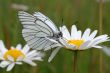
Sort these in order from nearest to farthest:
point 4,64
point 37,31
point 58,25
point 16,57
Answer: point 37,31 → point 4,64 → point 16,57 → point 58,25

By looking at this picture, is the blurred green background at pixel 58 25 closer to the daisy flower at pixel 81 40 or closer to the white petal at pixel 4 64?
the white petal at pixel 4 64

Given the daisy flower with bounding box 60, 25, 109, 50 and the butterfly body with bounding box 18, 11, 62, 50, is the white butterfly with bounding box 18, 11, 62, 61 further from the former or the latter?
the daisy flower with bounding box 60, 25, 109, 50

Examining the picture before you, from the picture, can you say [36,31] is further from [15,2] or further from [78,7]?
[78,7]

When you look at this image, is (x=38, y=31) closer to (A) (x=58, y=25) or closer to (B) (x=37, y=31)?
(B) (x=37, y=31)

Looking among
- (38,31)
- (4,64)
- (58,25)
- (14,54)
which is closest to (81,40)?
(38,31)

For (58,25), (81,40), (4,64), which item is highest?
(58,25)

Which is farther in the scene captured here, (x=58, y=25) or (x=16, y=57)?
(x=58, y=25)

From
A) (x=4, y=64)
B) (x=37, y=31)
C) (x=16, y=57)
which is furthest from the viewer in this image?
(x=16, y=57)
